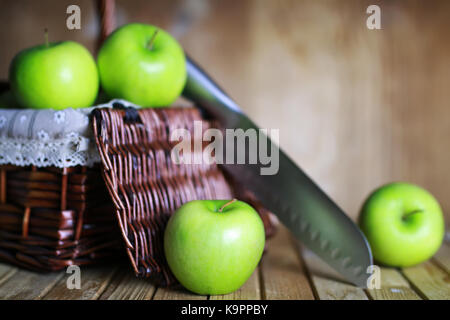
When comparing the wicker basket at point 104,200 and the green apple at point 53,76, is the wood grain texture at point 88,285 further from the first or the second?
the green apple at point 53,76

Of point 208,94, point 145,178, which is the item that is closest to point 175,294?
point 145,178

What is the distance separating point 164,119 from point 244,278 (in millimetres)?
302

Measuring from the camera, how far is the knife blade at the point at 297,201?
75 cm

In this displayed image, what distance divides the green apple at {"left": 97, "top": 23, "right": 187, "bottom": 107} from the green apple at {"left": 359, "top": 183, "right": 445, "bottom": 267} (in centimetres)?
41

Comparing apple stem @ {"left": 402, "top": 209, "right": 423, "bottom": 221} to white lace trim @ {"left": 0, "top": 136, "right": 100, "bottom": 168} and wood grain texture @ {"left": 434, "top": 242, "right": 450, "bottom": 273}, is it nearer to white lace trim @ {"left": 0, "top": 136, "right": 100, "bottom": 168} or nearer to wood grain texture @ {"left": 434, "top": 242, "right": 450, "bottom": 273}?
wood grain texture @ {"left": 434, "top": 242, "right": 450, "bottom": 273}

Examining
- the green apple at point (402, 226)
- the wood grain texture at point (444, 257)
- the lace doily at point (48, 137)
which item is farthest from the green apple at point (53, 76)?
the wood grain texture at point (444, 257)

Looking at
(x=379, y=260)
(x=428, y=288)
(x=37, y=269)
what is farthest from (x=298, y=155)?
(x=37, y=269)

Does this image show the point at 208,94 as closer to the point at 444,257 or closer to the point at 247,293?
the point at 247,293

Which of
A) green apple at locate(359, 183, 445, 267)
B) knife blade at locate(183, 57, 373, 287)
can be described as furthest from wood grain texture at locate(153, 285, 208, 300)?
green apple at locate(359, 183, 445, 267)

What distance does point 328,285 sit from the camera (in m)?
0.75

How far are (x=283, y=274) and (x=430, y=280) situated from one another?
23cm

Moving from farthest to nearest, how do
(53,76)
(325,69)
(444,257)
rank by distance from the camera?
1. (325,69)
2. (444,257)
3. (53,76)
